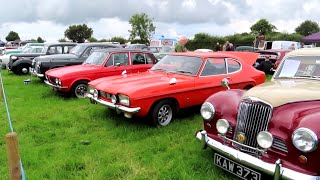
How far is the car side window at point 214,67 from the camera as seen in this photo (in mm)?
6785

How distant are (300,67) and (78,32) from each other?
69370 mm

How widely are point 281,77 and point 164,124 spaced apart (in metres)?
2.47

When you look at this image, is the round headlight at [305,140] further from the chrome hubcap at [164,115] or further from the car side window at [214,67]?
the car side window at [214,67]

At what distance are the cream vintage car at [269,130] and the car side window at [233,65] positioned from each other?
2.59m

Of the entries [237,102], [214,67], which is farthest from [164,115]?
[237,102]

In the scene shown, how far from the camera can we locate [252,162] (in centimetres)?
353

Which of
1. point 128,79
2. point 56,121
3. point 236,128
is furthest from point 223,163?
point 56,121

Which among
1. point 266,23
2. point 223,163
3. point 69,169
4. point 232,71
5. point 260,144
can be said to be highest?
point 266,23

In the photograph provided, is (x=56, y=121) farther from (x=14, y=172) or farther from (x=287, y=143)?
(x=287, y=143)

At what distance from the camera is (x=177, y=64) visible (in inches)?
279

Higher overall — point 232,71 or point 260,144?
point 232,71

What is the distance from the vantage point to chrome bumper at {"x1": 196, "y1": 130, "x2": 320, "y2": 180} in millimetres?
3225

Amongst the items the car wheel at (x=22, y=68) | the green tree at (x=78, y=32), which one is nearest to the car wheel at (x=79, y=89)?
the car wheel at (x=22, y=68)

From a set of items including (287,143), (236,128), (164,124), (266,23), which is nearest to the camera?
(287,143)
